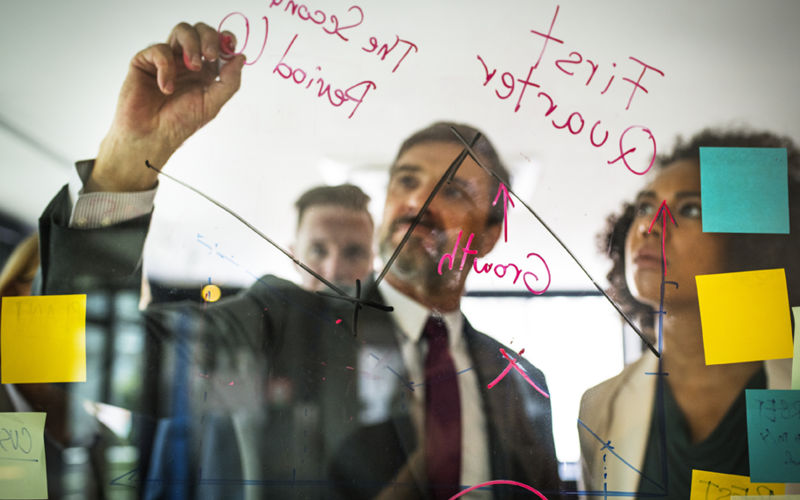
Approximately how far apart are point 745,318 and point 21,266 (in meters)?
1.32

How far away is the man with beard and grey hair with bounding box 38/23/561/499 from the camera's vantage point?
2.73 ft

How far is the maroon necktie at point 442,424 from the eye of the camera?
83 cm

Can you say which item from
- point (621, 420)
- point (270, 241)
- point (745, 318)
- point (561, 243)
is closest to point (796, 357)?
point (745, 318)

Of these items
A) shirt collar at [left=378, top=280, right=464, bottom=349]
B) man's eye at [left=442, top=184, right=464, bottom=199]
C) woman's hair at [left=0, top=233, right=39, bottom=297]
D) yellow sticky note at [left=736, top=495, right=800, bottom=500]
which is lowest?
yellow sticky note at [left=736, top=495, right=800, bottom=500]

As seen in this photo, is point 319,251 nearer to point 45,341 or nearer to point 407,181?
point 407,181

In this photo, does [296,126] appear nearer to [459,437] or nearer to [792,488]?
[459,437]

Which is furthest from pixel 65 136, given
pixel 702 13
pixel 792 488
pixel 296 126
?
pixel 792 488

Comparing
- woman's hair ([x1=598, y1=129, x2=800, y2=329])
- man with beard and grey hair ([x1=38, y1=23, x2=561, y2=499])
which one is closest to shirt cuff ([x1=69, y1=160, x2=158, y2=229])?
man with beard and grey hair ([x1=38, y1=23, x2=561, y2=499])

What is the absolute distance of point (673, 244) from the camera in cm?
85

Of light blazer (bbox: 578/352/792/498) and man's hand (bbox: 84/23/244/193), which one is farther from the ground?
man's hand (bbox: 84/23/244/193)

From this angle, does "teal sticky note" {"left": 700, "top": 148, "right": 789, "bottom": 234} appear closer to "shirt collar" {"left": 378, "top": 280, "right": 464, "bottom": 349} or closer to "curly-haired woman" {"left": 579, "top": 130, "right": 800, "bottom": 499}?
"curly-haired woman" {"left": 579, "top": 130, "right": 800, "bottom": 499}

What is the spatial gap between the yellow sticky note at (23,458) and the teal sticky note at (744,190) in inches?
49.5

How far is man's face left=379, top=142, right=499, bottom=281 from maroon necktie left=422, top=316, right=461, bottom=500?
156 mm

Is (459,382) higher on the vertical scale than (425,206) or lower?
lower
